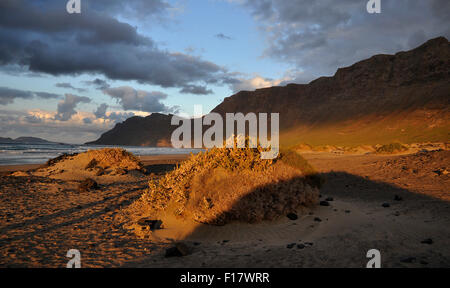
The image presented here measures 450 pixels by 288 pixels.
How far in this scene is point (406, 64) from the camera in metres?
72.5

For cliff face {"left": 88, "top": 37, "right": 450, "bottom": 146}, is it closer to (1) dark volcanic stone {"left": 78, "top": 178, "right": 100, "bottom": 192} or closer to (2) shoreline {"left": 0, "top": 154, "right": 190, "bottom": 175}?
(2) shoreline {"left": 0, "top": 154, "right": 190, "bottom": 175}

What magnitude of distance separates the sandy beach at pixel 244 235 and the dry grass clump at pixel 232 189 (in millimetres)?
307

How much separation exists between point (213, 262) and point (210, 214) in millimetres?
1839

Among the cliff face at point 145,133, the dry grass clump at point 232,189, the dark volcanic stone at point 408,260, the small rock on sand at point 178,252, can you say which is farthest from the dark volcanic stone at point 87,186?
the cliff face at point 145,133

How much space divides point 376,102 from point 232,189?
75.8 metres

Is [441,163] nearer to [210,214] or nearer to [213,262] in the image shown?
[210,214]

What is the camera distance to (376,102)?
69.4 metres

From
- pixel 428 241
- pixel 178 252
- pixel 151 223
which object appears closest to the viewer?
pixel 428 241

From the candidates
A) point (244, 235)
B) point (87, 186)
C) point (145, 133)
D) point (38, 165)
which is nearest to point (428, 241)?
point (244, 235)

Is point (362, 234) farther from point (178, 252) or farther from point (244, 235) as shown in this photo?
point (178, 252)

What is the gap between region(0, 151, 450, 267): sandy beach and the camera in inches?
166

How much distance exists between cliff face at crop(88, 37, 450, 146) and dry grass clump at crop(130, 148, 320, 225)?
39.5m

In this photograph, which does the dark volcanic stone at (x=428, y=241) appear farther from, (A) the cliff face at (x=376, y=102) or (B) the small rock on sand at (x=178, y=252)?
(A) the cliff face at (x=376, y=102)
